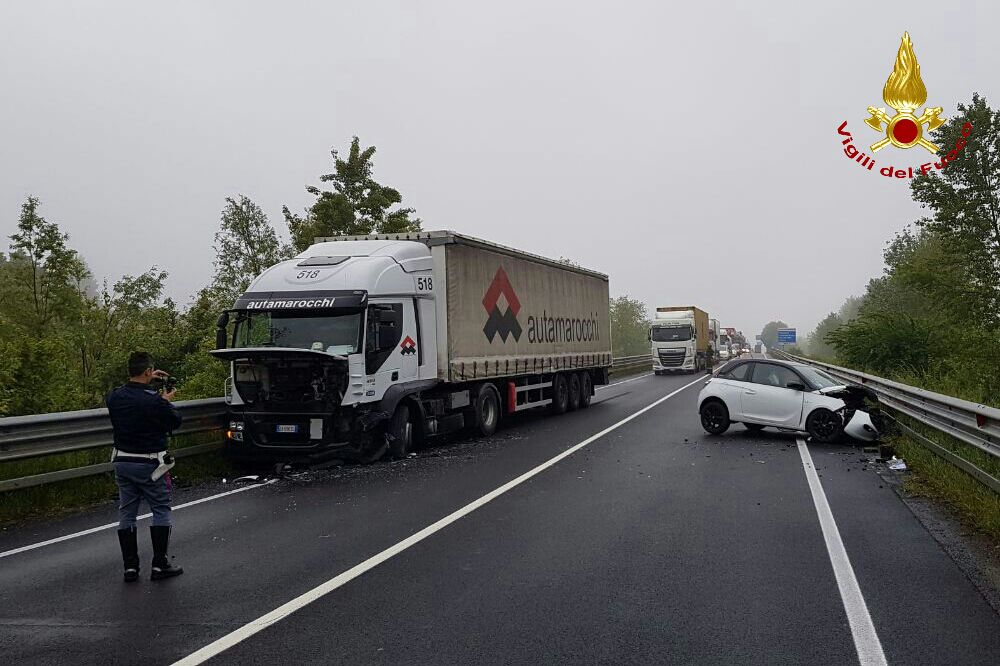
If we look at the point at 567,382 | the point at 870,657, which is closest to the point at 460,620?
the point at 870,657

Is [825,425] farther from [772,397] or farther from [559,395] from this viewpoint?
[559,395]

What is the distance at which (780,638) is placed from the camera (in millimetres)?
4348

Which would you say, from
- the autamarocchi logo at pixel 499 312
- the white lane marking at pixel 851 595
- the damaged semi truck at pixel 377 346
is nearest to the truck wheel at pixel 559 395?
the damaged semi truck at pixel 377 346

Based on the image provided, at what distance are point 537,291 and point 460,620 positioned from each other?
1439cm

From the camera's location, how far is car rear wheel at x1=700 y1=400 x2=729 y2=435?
1452 centimetres

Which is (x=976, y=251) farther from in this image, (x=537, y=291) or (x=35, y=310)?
(x=35, y=310)

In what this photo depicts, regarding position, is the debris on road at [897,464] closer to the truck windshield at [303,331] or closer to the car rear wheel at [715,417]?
the car rear wheel at [715,417]

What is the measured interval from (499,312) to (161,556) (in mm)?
10966

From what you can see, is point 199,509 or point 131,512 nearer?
point 131,512

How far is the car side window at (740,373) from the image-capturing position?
1447 cm

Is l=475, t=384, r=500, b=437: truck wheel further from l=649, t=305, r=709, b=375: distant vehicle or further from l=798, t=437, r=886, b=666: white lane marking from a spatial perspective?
l=649, t=305, r=709, b=375: distant vehicle

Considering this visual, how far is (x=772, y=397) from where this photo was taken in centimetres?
1396

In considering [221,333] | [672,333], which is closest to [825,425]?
[221,333]

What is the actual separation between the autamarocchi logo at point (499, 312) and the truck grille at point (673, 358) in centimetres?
2570
